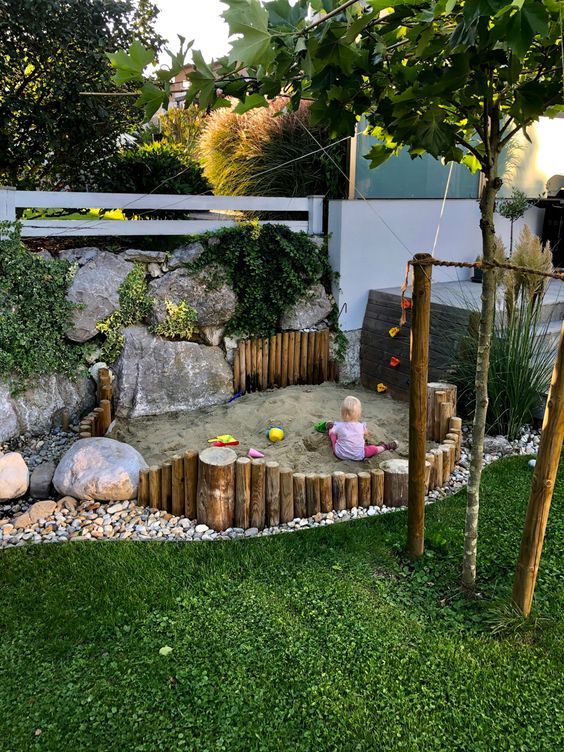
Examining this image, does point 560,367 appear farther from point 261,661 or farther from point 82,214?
point 82,214

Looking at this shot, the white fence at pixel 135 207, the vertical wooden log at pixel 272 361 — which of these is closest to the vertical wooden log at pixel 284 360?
the vertical wooden log at pixel 272 361

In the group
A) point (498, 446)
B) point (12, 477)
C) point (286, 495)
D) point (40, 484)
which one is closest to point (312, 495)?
point (286, 495)

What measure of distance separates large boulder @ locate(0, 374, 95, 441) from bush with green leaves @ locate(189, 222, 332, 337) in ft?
5.88

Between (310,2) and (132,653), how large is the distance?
3161mm

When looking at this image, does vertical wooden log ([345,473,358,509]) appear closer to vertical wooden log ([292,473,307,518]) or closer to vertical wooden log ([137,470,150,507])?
vertical wooden log ([292,473,307,518])

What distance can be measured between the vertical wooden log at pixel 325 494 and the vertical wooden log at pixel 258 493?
16.7 inches

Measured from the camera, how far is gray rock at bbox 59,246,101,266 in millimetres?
6652

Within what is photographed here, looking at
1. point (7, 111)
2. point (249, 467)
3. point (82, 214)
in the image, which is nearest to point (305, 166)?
point (82, 214)

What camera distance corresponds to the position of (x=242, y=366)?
7402mm

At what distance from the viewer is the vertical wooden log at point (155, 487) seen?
4824mm

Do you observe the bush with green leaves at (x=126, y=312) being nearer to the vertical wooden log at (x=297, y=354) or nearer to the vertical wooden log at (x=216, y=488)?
the vertical wooden log at (x=297, y=354)

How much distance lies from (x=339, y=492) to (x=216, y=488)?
36.1 inches

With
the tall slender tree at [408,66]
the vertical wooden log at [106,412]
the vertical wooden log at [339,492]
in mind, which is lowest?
the vertical wooden log at [339,492]

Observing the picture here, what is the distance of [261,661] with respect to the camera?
10.7 feet
